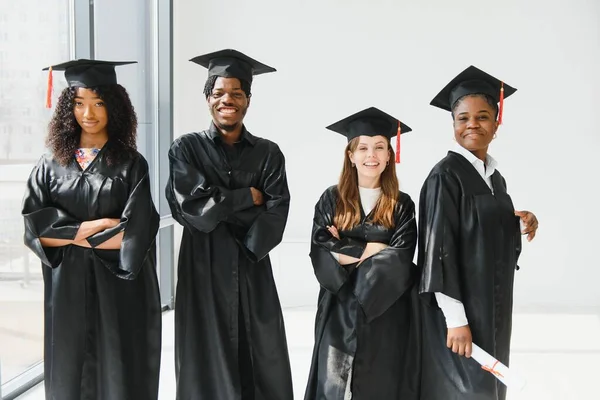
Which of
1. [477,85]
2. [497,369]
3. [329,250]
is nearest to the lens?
[497,369]

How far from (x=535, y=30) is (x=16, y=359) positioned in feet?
19.3

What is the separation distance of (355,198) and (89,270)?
1.28 metres

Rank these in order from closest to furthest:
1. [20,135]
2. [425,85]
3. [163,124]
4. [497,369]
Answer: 1. [497,369]
2. [20,135]
3. [163,124]
4. [425,85]

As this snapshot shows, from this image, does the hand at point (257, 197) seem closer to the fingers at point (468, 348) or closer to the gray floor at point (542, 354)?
the fingers at point (468, 348)

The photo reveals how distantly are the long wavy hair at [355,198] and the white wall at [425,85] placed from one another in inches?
136

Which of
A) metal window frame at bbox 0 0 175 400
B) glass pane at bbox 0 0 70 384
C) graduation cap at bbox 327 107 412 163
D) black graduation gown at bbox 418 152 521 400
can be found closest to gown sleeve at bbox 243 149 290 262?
graduation cap at bbox 327 107 412 163

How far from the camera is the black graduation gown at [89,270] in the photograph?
93.3 inches

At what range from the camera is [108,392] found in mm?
2461

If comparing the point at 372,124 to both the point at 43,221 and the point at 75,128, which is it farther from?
the point at 43,221

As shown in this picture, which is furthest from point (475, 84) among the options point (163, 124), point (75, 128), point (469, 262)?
point (163, 124)

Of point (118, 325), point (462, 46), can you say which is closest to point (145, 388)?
point (118, 325)

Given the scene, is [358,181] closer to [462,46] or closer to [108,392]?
[108,392]

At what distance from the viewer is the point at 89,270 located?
95.5 inches

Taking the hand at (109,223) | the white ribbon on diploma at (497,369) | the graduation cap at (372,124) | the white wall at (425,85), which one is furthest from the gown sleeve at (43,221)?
the white wall at (425,85)
